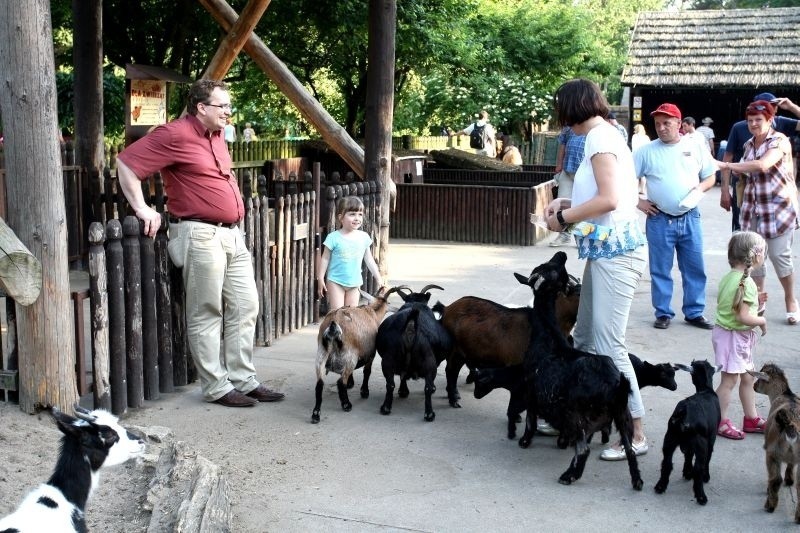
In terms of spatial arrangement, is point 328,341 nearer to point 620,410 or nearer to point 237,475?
point 237,475

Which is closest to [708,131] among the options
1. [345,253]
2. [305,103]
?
[305,103]

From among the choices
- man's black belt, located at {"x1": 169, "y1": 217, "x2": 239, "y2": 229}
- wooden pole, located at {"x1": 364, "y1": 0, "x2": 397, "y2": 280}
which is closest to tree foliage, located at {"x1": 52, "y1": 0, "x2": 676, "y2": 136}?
wooden pole, located at {"x1": 364, "y1": 0, "x2": 397, "y2": 280}

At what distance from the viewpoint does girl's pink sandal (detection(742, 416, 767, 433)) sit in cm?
588

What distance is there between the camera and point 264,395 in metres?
6.54

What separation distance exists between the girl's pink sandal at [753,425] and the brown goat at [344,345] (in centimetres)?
243

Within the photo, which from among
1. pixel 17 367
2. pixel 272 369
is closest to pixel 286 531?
pixel 17 367

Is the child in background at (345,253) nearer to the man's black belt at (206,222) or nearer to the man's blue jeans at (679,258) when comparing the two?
the man's black belt at (206,222)

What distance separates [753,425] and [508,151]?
18304 mm

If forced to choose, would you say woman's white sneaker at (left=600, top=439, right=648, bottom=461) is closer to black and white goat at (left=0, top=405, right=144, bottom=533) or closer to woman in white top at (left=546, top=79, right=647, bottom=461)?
woman in white top at (left=546, top=79, right=647, bottom=461)

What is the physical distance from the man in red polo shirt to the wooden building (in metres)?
22.5

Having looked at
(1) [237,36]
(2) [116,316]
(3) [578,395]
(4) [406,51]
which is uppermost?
(4) [406,51]

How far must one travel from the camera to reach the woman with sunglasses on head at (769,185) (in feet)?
27.7

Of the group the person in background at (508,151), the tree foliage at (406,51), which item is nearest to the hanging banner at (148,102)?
the tree foliage at (406,51)

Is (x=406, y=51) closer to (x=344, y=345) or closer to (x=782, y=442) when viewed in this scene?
(x=344, y=345)
